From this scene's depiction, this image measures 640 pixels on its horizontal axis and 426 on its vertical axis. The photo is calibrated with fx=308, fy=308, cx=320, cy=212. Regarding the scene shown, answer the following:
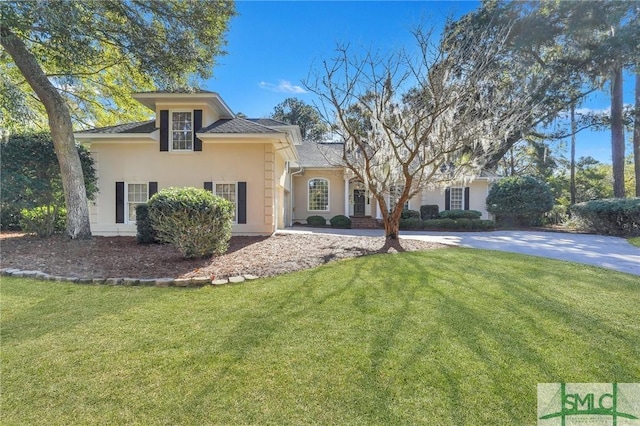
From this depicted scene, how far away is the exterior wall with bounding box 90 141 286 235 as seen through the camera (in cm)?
1109

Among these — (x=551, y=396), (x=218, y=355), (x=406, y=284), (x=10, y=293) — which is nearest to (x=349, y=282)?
(x=406, y=284)

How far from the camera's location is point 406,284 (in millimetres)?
5133

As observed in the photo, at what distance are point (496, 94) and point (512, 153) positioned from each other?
73.7 feet

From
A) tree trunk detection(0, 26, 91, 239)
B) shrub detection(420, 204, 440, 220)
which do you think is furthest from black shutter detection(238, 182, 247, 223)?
shrub detection(420, 204, 440, 220)

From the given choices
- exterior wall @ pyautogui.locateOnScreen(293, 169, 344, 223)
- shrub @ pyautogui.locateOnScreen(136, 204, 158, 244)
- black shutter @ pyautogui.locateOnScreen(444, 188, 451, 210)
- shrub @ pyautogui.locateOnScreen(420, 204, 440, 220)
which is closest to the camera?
shrub @ pyautogui.locateOnScreen(136, 204, 158, 244)

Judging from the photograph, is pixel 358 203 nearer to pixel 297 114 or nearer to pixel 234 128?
pixel 234 128

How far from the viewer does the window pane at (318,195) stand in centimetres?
1753

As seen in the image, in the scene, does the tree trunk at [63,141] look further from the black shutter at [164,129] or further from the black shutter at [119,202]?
the black shutter at [164,129]

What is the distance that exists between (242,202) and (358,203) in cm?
880

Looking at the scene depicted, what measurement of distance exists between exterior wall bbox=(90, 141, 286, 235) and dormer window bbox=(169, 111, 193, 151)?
1.10 ft

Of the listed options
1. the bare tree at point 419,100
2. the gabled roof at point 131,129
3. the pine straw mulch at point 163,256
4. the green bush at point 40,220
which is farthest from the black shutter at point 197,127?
the bare tree at point 419,100

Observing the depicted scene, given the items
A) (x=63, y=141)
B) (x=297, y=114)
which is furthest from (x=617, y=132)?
(x=297, y=114)

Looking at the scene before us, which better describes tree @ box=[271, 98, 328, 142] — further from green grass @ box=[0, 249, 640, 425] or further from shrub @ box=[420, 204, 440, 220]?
green grass @ box=[0, 249, 640, 425]

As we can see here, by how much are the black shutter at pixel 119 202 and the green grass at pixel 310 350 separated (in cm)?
641
